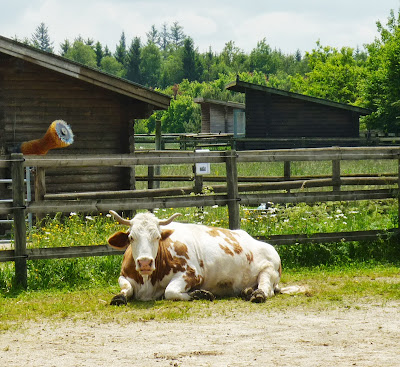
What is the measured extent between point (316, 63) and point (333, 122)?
35.6 metres

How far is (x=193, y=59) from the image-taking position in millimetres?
143875

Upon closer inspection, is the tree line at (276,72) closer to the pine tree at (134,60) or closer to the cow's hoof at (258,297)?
the pine tree at (134,60)

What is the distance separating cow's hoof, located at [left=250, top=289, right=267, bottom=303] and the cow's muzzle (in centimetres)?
112

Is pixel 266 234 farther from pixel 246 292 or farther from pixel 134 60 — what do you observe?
pixel 134 60

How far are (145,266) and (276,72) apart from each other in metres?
168

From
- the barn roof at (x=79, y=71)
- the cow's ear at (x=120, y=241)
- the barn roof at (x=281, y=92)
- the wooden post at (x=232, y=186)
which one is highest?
the barn roof at (x=281, y=92)

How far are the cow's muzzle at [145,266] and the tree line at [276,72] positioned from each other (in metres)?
39.4

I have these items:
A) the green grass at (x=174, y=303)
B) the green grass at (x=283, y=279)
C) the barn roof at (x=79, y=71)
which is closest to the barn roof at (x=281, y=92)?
the barn roof at (x=79, y=71)

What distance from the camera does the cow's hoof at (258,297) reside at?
341 inches

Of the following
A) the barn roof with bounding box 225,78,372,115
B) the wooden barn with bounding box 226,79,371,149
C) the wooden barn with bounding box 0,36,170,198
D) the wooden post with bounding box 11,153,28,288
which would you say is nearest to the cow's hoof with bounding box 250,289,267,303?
the wooden post with bounding box 11,153,28,288

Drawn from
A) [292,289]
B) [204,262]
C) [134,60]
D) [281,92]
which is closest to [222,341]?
[204,262]

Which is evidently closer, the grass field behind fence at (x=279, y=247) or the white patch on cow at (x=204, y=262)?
the white patch on cow at (x=204, y=262)

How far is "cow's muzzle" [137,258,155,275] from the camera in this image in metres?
8.43

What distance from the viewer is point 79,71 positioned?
1673 centimetres
